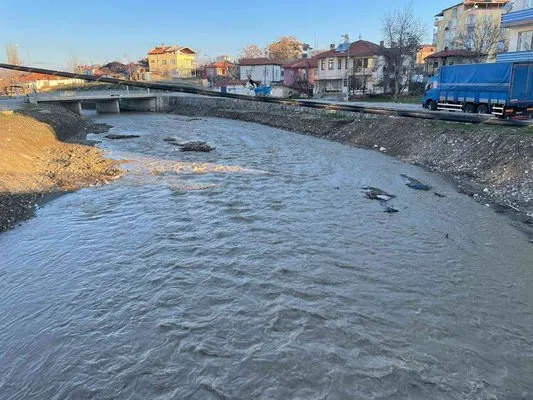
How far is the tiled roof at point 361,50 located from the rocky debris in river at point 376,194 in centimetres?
5354

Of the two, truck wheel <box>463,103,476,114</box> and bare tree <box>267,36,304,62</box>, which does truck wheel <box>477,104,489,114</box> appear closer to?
truck wheel <box>463,103,476,114</box>

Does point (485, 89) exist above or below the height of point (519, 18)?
below

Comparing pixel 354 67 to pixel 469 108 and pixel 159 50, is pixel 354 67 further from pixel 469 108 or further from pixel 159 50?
pixel 159 50

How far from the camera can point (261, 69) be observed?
95.0 meters

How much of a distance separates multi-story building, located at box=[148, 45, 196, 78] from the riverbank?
99.3 m

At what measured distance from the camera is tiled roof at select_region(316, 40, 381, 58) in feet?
227

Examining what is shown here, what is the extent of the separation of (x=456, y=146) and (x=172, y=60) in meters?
123

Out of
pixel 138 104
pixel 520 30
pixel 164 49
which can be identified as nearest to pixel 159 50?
pixel 164 49

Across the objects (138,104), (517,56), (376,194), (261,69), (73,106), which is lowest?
(376,194)

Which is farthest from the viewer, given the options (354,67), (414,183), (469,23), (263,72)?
(263,72)

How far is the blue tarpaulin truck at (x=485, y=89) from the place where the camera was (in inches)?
1078

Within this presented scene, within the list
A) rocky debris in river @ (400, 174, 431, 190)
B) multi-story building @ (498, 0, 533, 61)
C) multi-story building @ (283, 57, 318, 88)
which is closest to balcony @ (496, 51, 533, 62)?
multi-story building @ (498, 0, 533, 61)

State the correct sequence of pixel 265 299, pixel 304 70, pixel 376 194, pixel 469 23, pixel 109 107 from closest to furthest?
pixel 265 299
pixel 376 194
pixel 109 107
pixel 469 23
pixel 304 70

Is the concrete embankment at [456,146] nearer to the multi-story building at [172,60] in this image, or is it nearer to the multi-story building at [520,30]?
the multi-story building at [520,30]
